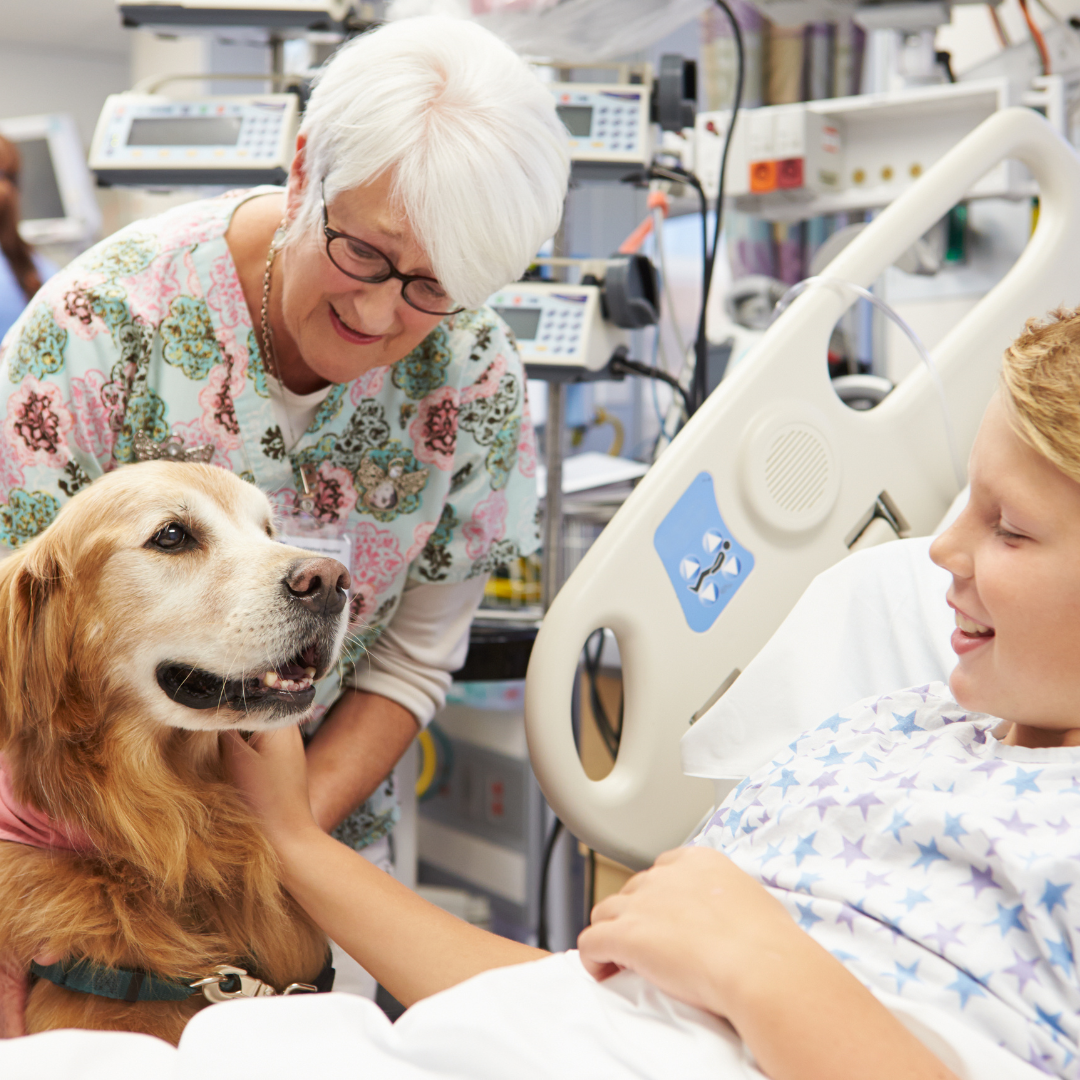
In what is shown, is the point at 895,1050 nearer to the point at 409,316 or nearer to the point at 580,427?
the point at 409,316

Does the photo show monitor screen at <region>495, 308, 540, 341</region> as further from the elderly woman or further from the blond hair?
the blond hair

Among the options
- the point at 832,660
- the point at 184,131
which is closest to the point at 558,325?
the point at 184,131

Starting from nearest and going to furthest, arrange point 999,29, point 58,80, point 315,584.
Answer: point 315,584 < point 999,29 < point 58,80

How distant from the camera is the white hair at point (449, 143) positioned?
3.66ft

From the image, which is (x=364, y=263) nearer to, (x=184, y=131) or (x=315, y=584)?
(x=315, y=584)

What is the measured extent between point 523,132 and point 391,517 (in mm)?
497

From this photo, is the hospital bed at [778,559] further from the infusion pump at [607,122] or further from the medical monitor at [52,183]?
the medical monitor at [52,183]

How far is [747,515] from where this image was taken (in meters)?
1.28

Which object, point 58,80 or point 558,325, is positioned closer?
point 558,325

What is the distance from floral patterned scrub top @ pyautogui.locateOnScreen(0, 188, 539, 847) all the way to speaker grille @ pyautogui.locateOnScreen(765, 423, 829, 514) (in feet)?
1.17

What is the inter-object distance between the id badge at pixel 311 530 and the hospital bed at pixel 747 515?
1.00ft

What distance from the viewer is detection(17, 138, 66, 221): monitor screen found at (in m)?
5.23

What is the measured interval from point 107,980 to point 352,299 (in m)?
0.72

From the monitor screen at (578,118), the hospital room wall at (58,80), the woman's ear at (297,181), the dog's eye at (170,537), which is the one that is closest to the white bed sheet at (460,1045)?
the dog's eye at (170,537)
